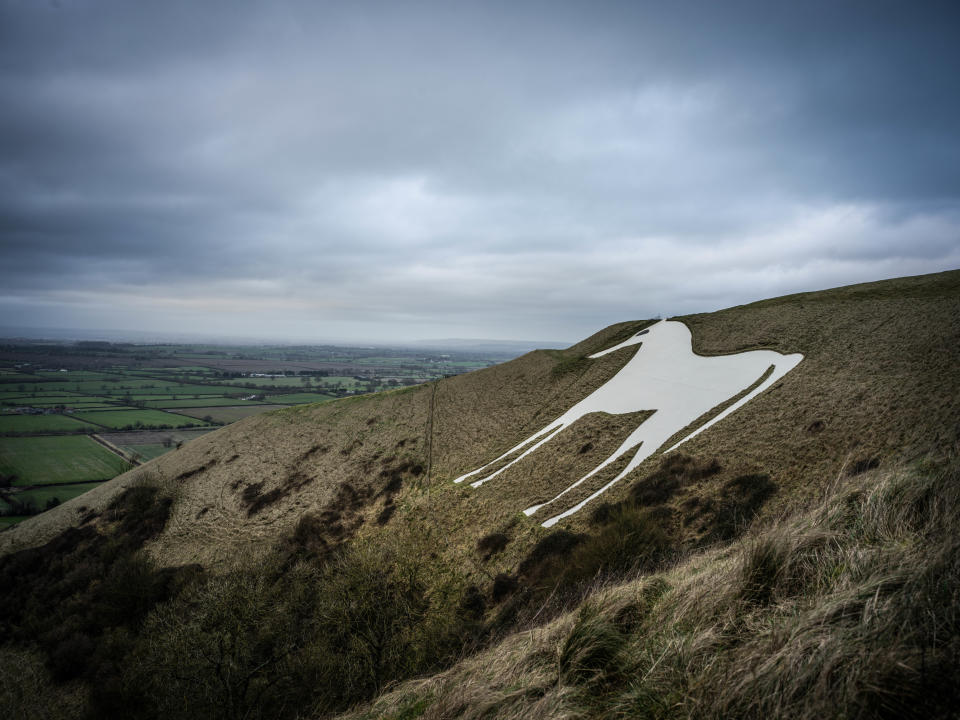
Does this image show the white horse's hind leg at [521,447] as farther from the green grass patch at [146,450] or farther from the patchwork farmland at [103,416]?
the green grass patch at [146,450]

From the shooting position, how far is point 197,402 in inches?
5295

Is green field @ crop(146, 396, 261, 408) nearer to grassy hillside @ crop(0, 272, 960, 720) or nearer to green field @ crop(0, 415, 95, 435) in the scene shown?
green field @ crop(0, 415, 95, 435)

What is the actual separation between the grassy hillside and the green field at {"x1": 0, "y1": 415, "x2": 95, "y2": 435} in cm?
7661

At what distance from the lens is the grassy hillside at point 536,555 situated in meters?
4.88

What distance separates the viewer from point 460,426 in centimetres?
4200

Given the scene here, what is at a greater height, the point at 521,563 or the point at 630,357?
the point at 630,357

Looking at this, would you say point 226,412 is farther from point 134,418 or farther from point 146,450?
point 146,450

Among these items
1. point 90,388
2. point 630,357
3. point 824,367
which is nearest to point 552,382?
point 630,357

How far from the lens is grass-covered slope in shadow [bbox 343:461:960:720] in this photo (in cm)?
361

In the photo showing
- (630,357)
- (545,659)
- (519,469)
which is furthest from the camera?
(630,357)

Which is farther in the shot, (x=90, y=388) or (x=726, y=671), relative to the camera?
(x=90, y=388)

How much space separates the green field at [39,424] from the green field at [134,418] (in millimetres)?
3249

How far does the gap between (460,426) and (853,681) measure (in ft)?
128

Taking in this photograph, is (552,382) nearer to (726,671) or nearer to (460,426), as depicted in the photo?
(460,426)
